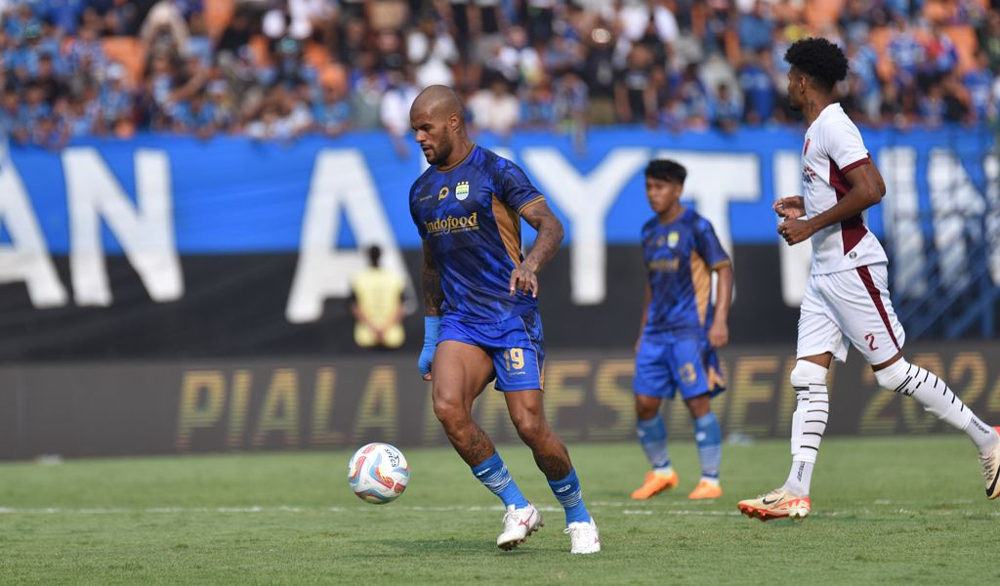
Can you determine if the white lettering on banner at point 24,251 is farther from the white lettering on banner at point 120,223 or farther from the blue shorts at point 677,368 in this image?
the blue shorts at point 677,368

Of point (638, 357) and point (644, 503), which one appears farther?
point (638, 357)

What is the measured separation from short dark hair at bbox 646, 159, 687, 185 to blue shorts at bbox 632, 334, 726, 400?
1.25 m

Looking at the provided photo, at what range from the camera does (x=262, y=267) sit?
18.4m

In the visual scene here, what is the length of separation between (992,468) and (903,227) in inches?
434

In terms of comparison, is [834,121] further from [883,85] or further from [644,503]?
[883,85]

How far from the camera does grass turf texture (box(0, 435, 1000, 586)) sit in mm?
7062

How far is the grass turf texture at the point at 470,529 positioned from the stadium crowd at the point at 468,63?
616cm

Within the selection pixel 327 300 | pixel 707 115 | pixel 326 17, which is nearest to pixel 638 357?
pixel 327 300

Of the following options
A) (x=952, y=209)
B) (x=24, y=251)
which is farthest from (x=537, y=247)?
(x=952, y=209)

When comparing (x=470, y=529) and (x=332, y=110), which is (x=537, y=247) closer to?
(x=470, y=529)

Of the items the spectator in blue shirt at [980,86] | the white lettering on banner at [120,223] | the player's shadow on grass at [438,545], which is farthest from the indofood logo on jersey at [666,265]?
the spectator in blue shirt at [980,86]

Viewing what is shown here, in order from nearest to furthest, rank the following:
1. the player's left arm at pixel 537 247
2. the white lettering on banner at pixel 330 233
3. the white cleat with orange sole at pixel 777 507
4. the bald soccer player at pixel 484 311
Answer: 1. the player's left arm at pixel 537 247
2. the bald soccer player at pixel 484 311
3. the white cleat with orange sole at pixel 777 507
4. the white lettering on banner at pixel 330 233

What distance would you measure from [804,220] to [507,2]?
1560 centimetres

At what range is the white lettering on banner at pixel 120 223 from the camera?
1781 centimetres
